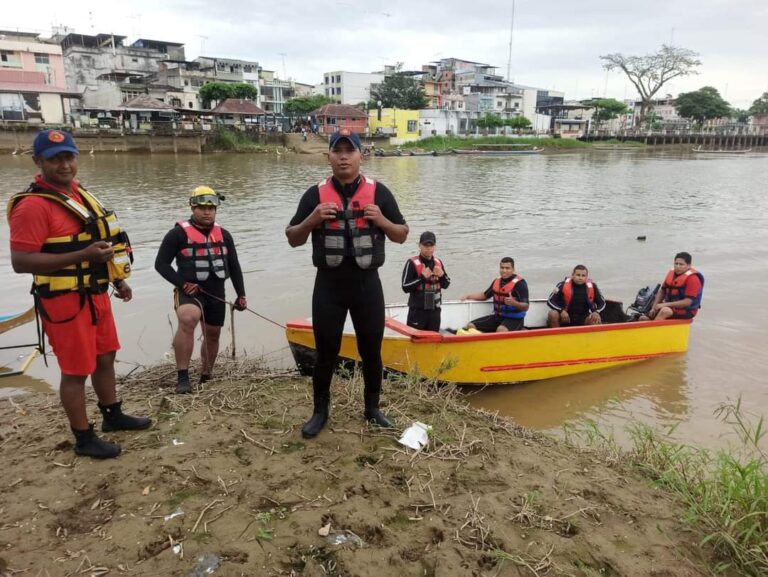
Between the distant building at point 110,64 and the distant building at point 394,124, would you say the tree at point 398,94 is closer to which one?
the distant building at point 394,124

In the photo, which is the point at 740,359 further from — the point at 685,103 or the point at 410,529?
the point at 685,103

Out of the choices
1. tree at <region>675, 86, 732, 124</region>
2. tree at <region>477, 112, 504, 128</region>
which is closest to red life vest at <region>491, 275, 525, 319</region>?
tree at <region>477, 112, 504, 128</region>

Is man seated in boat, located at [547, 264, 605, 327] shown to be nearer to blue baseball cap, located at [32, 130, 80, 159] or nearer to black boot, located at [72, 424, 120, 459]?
black boot, located at [72, 424, 120, 459]

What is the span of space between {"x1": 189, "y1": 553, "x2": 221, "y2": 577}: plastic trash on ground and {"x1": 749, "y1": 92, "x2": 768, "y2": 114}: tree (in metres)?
124

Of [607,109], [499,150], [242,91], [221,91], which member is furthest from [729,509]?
[607,109]

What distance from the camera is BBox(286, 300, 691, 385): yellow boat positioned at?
18.2 feet

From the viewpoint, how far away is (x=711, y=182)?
31.7m

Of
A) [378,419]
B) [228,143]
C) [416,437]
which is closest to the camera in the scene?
[416,437]

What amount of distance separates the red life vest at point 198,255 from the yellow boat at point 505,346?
1200 millimetres

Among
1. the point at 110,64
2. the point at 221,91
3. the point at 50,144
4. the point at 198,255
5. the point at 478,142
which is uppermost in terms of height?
the point at 110,64

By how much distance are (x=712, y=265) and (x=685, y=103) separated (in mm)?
83859

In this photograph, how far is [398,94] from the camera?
219 feet

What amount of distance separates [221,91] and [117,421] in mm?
56836

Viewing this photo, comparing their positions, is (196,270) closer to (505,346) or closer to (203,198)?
(203,198)
